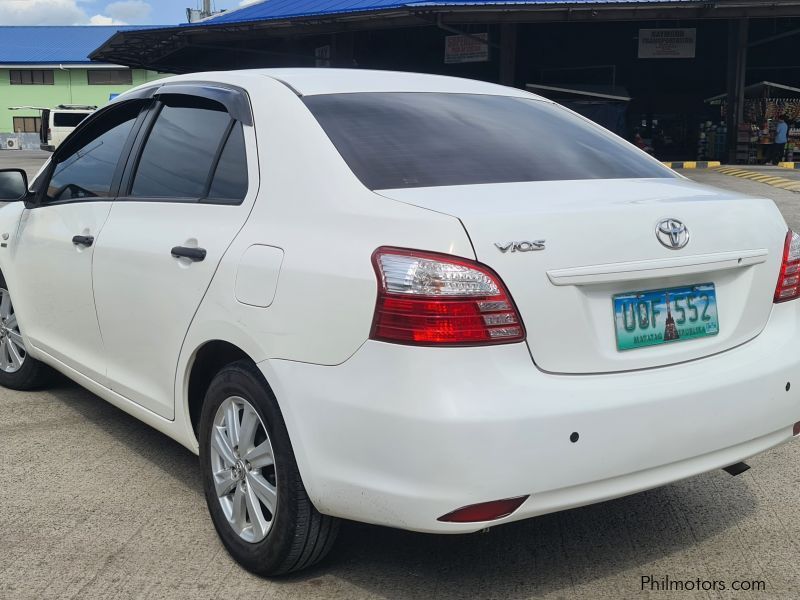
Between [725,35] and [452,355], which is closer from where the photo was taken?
[452,355]

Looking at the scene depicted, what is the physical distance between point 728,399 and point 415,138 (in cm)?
131

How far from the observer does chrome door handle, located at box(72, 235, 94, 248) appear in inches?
147

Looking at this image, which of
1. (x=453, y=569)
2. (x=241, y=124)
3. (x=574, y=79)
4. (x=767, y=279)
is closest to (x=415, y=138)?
(x=241, y=124)

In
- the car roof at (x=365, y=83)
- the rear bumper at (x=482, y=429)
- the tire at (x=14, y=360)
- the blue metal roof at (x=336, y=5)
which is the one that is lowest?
the tire at (x=14, y=360)

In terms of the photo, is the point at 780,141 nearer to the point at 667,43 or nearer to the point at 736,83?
the point at 736,83

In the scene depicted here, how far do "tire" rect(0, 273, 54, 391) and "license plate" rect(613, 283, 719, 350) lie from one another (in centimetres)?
350

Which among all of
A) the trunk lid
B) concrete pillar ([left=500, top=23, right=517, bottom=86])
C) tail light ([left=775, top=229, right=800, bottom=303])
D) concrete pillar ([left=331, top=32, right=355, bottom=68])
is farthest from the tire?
concrete pillar ([left=331, top=32, right=355, bottom=68])

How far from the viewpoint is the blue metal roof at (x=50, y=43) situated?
56562 millimetres

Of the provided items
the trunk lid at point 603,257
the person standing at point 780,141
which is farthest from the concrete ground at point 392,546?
the person standing at point 780,141

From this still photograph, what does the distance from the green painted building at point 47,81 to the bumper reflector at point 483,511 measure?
5757 centimetres

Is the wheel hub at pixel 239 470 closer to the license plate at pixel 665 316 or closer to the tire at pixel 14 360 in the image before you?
the license plate at pixel 665 316

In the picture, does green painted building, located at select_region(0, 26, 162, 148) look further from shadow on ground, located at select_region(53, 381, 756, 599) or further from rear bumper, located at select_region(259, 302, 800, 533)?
rear bumper, located at select_region(259, 302, 800, 533)

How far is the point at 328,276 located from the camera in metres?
2.48

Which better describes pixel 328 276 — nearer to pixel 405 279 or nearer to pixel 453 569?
pixel 405 279
